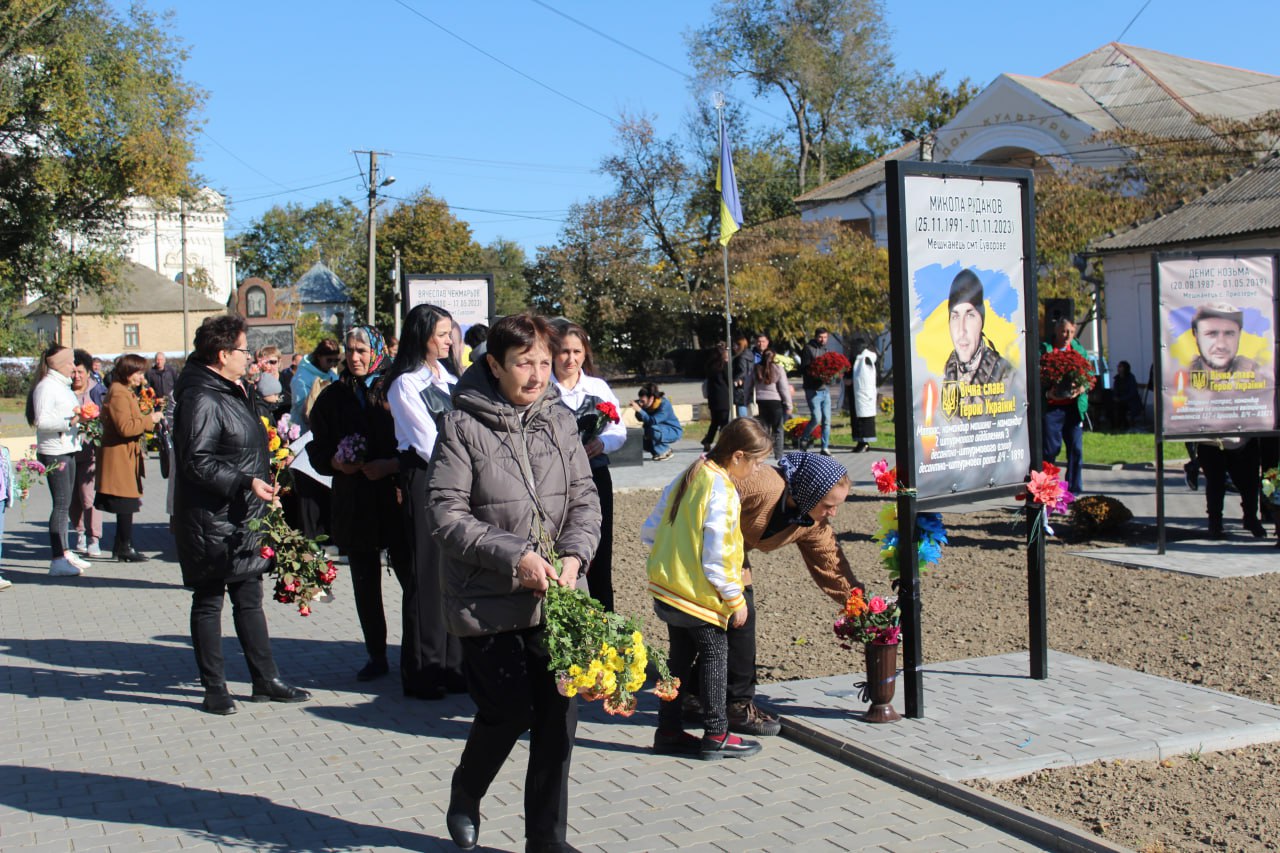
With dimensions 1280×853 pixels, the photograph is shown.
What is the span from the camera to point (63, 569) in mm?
10711

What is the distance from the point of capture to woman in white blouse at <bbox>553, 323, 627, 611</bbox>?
6176 mm

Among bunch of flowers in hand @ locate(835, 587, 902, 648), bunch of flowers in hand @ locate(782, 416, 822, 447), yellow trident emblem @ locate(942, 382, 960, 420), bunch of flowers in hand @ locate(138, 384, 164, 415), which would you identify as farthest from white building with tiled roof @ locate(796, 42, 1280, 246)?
bunch of flowers in hand @ locate(835, 587, 902, 648)

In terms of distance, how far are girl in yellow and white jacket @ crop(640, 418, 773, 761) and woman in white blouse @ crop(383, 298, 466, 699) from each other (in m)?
1.41

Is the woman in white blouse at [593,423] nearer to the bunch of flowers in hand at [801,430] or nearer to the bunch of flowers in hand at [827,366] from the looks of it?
the bunch of flowers in hand at [801,430]

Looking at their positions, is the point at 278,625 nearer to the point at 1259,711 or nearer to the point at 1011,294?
the point at 1011,294

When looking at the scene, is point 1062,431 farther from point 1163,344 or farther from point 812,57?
point 812,57

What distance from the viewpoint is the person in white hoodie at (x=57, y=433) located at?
10.7m

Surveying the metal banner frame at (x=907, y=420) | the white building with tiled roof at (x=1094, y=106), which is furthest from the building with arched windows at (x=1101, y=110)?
the metal banner frame at (x=907, y=420)

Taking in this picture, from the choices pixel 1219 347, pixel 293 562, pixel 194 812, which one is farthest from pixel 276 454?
pixel 1219 347

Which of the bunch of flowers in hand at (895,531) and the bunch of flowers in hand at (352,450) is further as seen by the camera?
the bunch of flowers in hand at (352,450)

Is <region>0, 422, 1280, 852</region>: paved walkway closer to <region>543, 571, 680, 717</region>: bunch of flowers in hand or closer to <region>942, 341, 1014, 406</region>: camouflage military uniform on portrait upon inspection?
<region>543, 571, 680, 717</region>: bunch of flowers in hand

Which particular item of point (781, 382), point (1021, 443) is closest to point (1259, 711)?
point (1021, 443)

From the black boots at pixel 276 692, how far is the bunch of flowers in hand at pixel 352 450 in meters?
1.18

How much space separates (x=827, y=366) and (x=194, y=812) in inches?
590
